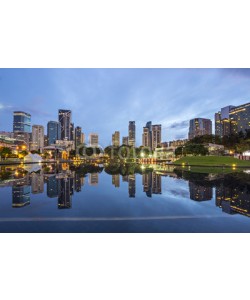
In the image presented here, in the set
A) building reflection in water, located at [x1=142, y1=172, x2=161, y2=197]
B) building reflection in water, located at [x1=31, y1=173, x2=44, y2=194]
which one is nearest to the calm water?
building reflection in water, located at [x1=142, y1=172, x2=161, y2=197]

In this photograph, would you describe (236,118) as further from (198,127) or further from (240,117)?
(198,127)

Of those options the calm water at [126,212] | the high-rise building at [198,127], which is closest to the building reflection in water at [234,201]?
the calm water at [126,212]

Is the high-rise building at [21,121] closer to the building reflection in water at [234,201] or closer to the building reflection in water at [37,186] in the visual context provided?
the building reflection in water at [37,186]

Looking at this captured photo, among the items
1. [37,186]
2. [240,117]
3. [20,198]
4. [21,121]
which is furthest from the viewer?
[21,121]

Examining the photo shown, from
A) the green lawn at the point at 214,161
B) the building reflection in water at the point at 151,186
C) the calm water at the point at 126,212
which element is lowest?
the calm water at the point at 126,212

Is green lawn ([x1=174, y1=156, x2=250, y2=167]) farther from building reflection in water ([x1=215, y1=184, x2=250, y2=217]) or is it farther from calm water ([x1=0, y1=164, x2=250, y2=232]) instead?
calm water ([x1=0, y1=164, x2=250, y2=232])

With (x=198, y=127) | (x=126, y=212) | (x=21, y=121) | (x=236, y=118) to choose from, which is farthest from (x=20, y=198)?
(x=198, y=127)

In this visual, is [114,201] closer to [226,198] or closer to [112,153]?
[226,198]

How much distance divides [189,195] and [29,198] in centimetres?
790

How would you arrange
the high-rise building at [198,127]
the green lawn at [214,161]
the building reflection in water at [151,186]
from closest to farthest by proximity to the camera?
the building reflection in water at [151,186] < the green lawn at [214,161] < the high-rise building at [198,127]

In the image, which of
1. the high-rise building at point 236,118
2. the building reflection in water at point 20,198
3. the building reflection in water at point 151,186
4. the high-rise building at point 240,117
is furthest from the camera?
the high-rise building at point 236,118

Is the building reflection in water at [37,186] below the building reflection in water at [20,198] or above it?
above

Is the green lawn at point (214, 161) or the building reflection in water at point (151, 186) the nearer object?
the building reflection in water at point (151, 186)

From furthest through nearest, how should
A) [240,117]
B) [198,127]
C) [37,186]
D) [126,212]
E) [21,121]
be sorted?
[198,127] → [21,121] → [240,117] → [37,186] → [126,212]
